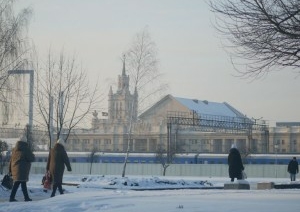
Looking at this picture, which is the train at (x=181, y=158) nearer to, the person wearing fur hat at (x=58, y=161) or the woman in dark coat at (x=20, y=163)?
the person wearing fur hat at (x=58, y=161)

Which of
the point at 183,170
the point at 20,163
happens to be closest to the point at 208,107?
the point at 183,170

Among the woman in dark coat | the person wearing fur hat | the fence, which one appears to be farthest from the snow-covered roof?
the woman in dark coat

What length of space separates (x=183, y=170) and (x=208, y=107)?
66.2 meters

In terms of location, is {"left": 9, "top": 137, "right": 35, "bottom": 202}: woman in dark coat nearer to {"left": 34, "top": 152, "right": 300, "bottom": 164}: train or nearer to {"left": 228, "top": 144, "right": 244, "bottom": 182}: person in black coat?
{"left": 228, "top": 144, "right": 244, "bottom": 182}: person in black coat

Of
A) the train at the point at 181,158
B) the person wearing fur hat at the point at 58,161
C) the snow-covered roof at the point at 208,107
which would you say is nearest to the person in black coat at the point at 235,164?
the person wearing fur hat at the point at 58,161

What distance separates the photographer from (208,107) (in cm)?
11975

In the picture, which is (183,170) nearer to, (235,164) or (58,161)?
(235,164)

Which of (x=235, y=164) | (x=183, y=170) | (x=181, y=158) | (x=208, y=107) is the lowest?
(x=183, y=170)

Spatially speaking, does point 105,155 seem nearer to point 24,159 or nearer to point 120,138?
point 120,138

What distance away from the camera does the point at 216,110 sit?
120688 millimetres

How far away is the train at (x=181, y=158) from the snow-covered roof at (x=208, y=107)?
1817 inches

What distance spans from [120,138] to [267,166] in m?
53.2

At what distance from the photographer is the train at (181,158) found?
62125mm

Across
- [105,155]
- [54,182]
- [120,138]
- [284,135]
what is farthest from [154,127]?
[54,182]
